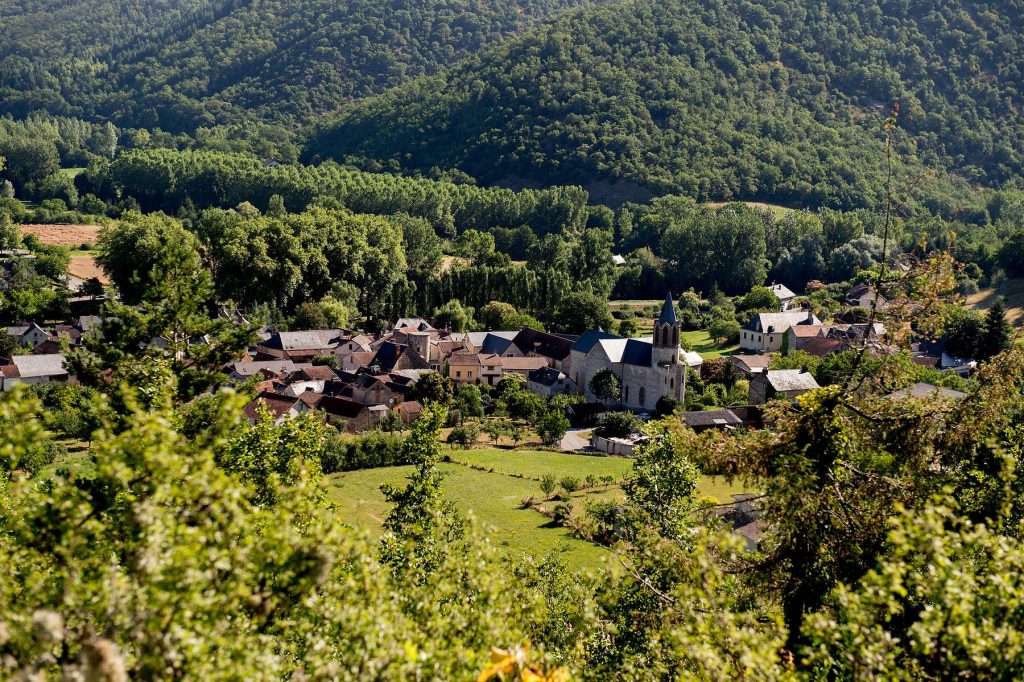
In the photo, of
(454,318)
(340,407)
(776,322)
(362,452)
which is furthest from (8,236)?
(776,322)

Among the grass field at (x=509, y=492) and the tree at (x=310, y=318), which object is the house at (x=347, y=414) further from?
the tree at (x=310, y=318)

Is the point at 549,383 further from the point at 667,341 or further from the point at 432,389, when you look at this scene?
the point at 667,341

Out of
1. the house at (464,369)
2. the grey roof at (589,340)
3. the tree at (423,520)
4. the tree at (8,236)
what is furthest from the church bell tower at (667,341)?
the tree at (8,236)

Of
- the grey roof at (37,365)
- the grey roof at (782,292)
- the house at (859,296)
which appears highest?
the grey roof at (37,365)

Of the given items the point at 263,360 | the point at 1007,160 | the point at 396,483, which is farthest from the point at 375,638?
the point at 1007,160

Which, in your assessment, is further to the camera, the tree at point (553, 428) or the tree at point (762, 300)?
the tree at point (762, 300)
